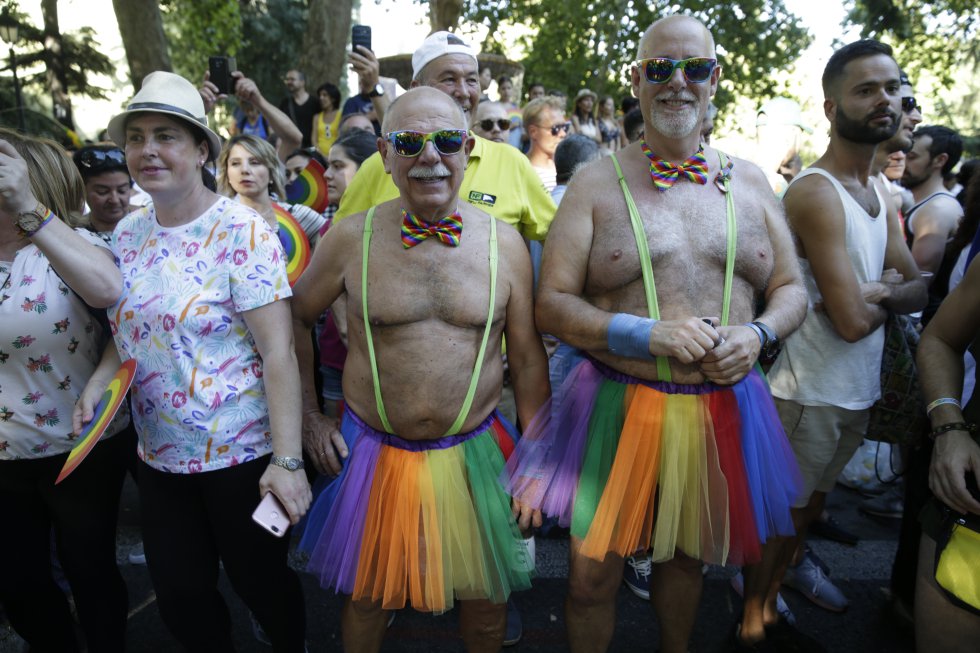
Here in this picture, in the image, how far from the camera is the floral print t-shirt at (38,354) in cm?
230

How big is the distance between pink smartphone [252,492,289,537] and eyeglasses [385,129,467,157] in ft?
4.04

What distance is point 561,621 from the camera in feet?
10.7

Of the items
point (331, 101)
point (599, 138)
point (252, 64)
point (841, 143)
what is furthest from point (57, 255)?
point (252, 64)

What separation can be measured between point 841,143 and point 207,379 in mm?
2826

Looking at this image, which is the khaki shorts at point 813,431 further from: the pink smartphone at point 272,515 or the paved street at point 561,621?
the pink smartphone at point 272,515

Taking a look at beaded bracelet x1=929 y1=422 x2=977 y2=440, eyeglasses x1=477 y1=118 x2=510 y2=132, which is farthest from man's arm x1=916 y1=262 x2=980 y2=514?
eyeglasses x1=477 y1=118 x2=510 y2=132

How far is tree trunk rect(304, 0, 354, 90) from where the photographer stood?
36.2 ft

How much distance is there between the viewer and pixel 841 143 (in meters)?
2.97

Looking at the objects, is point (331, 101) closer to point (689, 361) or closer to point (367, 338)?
point (367, 338)

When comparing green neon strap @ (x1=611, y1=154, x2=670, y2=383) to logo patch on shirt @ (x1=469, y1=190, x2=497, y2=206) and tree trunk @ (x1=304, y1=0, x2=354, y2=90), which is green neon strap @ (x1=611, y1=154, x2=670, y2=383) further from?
tree trunk @ (x1=304, y1=0, x2=354, y2=90)

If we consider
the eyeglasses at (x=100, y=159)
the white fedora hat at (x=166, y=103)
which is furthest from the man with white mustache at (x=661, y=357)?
the eyeglasses at (x=100, y=159)

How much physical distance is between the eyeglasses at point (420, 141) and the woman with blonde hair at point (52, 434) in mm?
1049

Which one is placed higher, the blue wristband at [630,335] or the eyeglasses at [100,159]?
the eyeglasses at [100,159]

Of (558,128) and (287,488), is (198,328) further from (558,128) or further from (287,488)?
(558,128)
